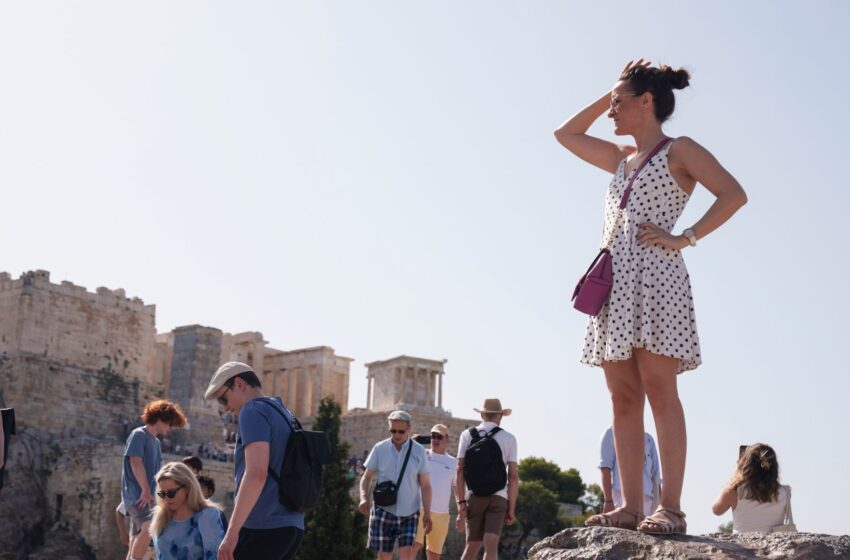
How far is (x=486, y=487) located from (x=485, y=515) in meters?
0.25

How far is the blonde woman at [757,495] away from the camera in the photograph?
6.77 m

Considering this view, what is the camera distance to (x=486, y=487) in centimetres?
968

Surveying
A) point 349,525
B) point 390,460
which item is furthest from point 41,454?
point 390,460

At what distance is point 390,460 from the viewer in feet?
31.4

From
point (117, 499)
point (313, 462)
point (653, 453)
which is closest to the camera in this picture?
point (313, 462)

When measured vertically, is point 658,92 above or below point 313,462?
above

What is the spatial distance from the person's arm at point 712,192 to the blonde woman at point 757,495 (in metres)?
2.14

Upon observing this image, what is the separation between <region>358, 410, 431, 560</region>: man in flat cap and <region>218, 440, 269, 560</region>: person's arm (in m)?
3.77

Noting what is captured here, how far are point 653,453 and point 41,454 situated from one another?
111 feet

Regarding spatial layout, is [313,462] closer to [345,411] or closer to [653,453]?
[653,453]

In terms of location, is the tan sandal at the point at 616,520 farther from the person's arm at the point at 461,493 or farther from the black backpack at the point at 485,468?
the person's arm at the point at 461,493

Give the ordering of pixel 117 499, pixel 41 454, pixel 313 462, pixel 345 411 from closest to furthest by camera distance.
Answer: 1. pixel 313 462
2. pixel 117 499
3. pixel 41 454
4. pixel 345 411

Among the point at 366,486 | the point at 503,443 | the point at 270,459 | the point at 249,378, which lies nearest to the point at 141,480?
the point at 366,486

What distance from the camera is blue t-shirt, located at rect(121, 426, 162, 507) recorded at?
9.06m
